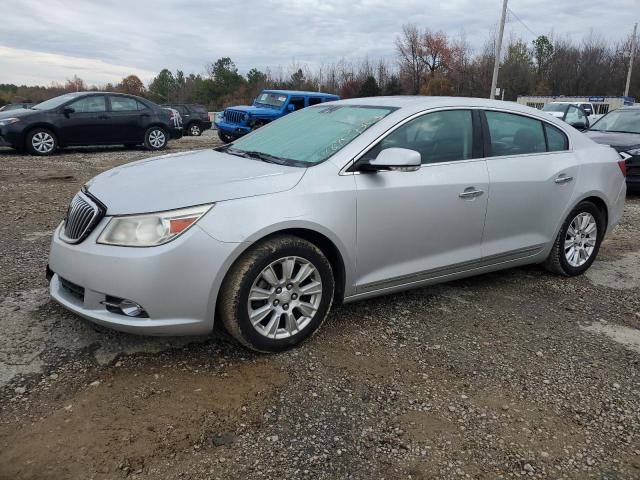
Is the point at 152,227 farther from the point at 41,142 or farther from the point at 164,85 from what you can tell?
the point at 164,85

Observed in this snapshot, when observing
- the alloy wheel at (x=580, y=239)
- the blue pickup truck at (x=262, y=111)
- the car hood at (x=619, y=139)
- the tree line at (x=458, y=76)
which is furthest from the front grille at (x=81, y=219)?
the tree line at (x=458, y=76)

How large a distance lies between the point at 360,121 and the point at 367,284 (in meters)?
1.16

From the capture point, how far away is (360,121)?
3.82m

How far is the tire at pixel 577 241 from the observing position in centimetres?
471

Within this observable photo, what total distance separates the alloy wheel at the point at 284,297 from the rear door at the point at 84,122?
35.8 feet

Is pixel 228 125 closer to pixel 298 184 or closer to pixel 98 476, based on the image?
pixel 298 184

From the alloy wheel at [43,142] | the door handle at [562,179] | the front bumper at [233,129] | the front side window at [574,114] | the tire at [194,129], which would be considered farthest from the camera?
the tire at [194,129]

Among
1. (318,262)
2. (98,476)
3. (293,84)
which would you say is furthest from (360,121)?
(293,84)

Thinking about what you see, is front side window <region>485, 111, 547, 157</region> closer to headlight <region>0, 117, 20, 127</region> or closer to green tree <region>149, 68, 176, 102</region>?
headlight <region>0, 117, 20, 127</region>

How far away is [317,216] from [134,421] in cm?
148

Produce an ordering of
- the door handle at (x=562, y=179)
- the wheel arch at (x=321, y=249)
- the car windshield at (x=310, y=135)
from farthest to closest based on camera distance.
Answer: the door handle at (x=562, y=179), the car windshield at (x=310, y=135), the wheel arch at (x=321, y=249)

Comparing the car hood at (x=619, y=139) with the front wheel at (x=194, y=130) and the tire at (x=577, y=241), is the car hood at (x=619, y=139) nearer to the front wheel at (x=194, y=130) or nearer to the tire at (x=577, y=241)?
the tire at (x=577, y=241)

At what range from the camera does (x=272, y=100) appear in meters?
16.9

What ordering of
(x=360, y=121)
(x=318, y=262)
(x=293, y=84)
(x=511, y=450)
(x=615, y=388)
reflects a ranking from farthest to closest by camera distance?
(x=293, y=84) → (x=360, y=121) → (x=318, y=262) → (x=615, y=388) → (x=511, y=450)
